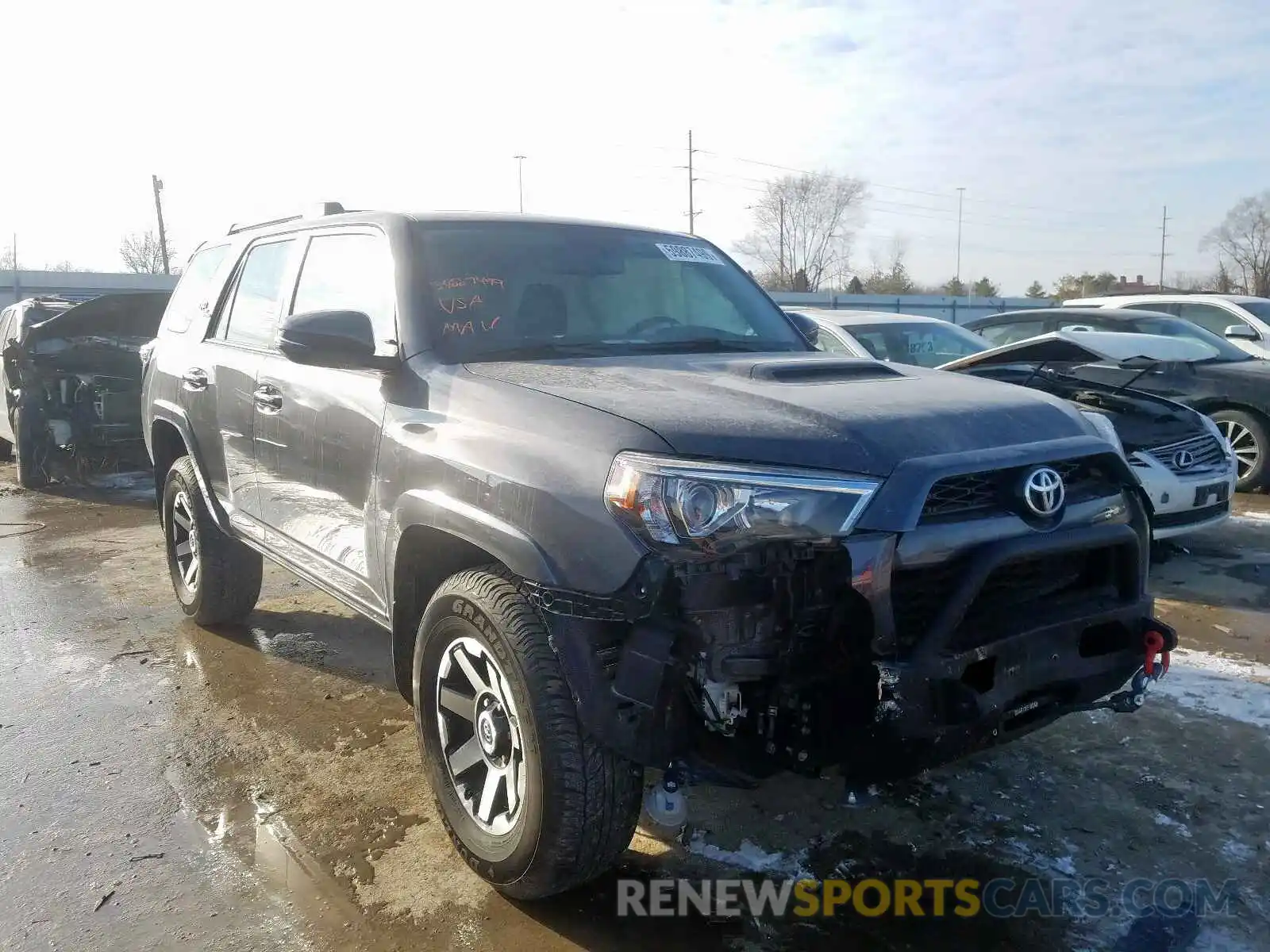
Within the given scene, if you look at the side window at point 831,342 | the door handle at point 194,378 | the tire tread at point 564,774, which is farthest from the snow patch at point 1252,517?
the door handle at point 194,378

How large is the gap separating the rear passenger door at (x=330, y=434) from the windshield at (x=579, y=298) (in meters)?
0.23

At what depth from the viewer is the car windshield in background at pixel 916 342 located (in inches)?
304

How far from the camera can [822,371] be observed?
2.97 meters

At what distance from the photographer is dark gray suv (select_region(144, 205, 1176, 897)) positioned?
2.26m

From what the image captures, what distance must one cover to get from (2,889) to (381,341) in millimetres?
1938

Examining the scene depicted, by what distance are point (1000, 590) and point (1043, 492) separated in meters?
0.26

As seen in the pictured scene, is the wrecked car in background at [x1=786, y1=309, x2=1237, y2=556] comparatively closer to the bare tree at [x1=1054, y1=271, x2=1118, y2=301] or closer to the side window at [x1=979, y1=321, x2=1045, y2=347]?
the side window at [x1=979, y1=321, x2=1045, y2=347]

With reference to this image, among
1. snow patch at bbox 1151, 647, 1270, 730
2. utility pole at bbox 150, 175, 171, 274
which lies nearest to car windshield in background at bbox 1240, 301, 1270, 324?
snow patch at bbox 1151, 647, 1270, 730

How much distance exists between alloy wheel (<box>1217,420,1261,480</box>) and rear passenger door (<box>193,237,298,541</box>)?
737 cm

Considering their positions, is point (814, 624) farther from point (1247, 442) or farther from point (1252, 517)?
point (1247, 442)

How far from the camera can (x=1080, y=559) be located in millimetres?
2613

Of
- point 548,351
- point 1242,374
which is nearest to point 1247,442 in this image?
point 1242,374

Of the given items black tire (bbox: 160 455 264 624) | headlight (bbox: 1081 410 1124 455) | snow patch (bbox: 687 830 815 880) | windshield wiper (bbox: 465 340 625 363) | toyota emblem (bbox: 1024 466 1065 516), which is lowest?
snow patch (bbox: 687 830 815 880)

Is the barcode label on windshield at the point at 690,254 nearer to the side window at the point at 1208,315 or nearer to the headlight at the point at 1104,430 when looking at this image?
the headlight at the point at 1104,430
